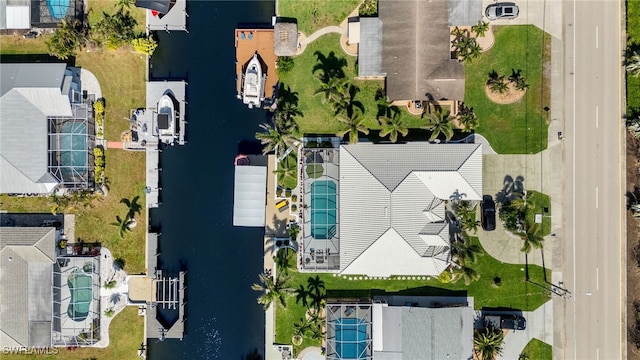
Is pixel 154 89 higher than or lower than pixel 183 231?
higher

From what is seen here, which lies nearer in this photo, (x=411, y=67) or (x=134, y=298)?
(x=411, y=67)

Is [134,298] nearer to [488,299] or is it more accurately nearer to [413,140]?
[413,140]

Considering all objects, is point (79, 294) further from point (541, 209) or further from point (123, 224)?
point (541, 209)

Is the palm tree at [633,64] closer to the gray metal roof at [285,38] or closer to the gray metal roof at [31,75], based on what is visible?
the gray metal roof at [285,38]

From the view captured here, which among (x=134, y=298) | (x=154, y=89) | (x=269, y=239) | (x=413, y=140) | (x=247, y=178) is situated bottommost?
(x=134, y=298)

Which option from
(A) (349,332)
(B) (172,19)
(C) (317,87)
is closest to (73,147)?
(B) (172,19)

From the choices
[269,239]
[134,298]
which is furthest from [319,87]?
[134,298]

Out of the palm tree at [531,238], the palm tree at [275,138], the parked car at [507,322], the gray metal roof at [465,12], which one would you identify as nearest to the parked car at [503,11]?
the gray metal roof at [465,12]
